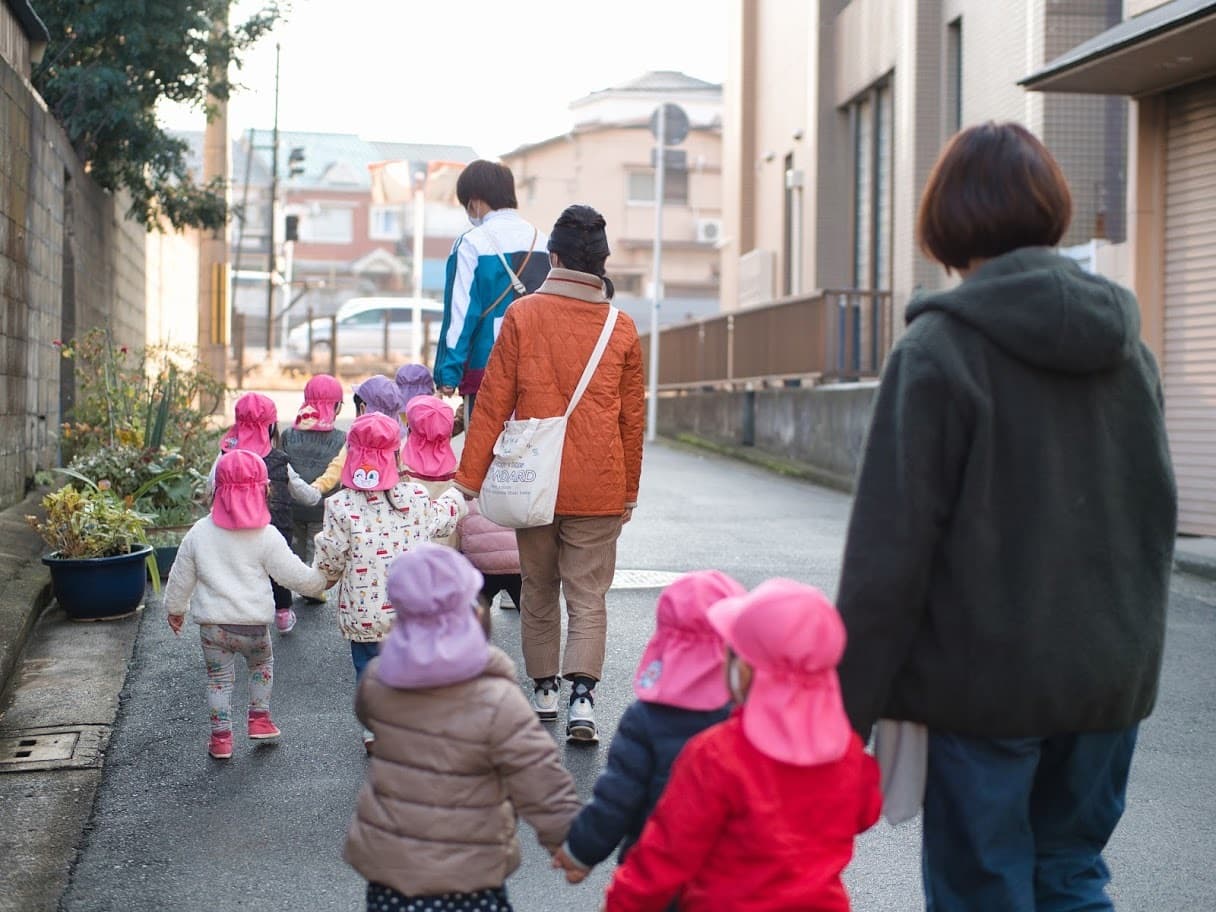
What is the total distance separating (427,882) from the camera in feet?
9.84

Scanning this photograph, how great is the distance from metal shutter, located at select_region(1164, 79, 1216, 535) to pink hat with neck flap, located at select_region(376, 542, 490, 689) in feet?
31.5

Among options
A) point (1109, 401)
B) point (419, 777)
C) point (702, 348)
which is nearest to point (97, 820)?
point (419, 777)

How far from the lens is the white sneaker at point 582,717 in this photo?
18.0ft

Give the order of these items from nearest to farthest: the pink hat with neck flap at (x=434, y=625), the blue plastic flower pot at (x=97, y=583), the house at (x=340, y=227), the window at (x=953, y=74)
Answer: the pink hat with neck flap at (x=434, y=625) → the blue plastic flower pot at (x=97, y=583) → the window at (x=953, y=74) → the house at (x=340, y=227)

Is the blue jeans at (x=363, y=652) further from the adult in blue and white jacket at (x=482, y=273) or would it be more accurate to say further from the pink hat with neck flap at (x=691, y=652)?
the pink hat with neck flap at (x=691, y=652)

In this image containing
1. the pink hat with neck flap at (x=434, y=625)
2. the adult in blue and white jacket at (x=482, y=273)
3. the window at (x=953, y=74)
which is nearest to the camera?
the pink hat with neck flap at (x=434, y=625)

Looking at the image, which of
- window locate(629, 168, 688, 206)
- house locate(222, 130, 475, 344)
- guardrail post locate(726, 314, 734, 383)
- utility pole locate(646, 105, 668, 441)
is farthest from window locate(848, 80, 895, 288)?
house locate(222, 130, 475, 344)

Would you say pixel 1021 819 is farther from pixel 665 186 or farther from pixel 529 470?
pixel 665 186

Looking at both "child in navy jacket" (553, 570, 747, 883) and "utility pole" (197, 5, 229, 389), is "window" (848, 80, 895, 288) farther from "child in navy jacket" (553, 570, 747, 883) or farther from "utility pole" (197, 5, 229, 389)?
"child in navy jacket" (553, 570, 747, 883)

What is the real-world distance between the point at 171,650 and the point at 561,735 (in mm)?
2335

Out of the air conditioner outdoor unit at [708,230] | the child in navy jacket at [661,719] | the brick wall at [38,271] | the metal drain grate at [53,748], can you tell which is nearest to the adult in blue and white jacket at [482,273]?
the metal drain grate at [53,748]

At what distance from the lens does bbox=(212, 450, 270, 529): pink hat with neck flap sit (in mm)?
5242

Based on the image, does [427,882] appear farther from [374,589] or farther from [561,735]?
[561,735]

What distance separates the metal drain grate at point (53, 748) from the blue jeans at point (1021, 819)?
3299 millimetres
